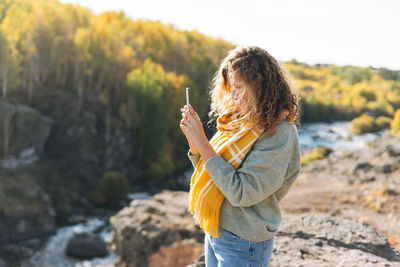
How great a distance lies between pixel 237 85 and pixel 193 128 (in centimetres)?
37

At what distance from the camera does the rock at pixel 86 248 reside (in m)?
18.0

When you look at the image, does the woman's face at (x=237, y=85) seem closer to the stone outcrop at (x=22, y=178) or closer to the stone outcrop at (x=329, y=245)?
the stone outcrop at (x=329, y=245)

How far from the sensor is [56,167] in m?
27.6

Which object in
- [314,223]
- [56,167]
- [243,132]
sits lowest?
[56,167]

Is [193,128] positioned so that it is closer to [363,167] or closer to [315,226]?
[315,226]

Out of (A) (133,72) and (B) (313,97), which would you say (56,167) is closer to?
(A) (133,72)

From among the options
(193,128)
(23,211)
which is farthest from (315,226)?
(23,211)

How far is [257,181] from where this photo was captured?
2084 millimetres

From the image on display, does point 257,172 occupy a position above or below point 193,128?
below

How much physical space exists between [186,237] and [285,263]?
6.80 meters

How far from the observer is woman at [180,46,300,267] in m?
2.12

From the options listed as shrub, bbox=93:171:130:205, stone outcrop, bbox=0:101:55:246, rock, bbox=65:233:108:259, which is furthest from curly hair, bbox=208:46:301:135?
shrub, bbox=93:171:130:205

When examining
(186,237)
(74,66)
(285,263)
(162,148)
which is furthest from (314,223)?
(74,66)

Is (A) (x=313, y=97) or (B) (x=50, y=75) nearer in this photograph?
(B) (x=50, y=75)
